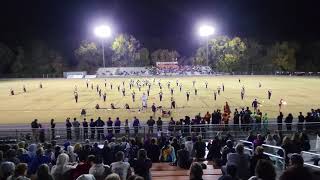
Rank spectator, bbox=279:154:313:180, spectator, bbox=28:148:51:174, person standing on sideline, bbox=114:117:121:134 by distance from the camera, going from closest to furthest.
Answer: spectator, bbox=279:154:313:180, spectator, bbox=28:148:51:174, person standing on sideline, bbox=114:117:121:134

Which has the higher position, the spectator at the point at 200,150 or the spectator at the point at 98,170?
the spectator at the point at 98,170

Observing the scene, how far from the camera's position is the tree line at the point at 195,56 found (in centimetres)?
11556

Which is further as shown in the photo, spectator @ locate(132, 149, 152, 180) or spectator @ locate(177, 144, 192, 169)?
spectator @ locate(177, 144, 192, 169)

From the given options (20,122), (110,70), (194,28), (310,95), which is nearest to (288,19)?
(194,28)

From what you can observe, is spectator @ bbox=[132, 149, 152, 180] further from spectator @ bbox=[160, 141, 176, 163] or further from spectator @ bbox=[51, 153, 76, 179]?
spectator @ bbox=[160, 141, 176, 163]

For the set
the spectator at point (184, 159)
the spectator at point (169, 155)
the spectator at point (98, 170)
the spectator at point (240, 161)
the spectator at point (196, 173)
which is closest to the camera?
the spectator at point (196, 173)

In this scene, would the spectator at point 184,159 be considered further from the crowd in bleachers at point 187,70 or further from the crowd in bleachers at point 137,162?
the crowd in bleachers at point 187,70

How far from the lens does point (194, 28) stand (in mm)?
135000

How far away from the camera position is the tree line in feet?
379

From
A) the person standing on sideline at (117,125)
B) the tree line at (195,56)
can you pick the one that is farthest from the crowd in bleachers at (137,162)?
the tree line at (195,56)

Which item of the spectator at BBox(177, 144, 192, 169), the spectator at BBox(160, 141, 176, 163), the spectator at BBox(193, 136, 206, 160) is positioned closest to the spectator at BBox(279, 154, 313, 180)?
the spectator at BBox(177, 144, 192, 169)

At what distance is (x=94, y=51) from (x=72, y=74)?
14.9m

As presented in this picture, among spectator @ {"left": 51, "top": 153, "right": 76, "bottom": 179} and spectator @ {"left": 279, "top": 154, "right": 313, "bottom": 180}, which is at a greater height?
spectator @ {"left": 279, "top": 154, "right": 313, "bottom": 180}

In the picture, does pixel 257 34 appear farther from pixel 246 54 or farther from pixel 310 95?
pixel 310 95
